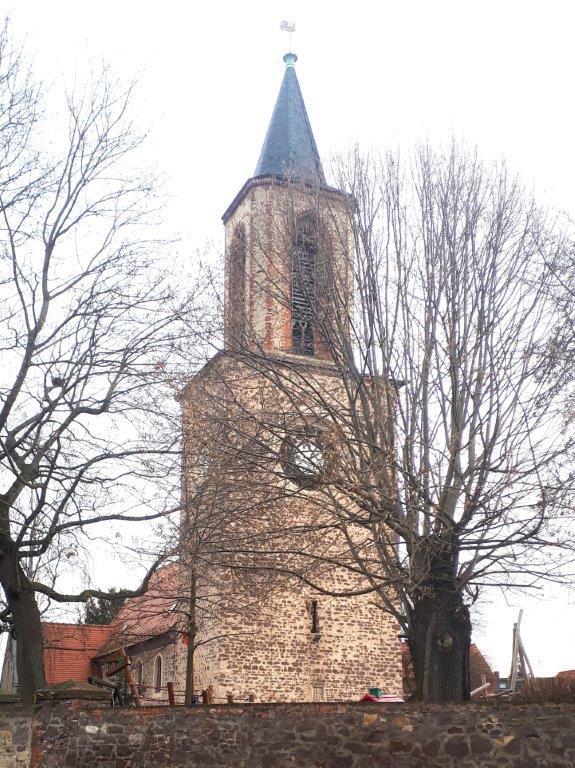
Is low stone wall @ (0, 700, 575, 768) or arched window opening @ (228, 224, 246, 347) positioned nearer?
low stone wall @ (0, 700, 575, 768)

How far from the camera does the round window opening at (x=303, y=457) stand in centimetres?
1202

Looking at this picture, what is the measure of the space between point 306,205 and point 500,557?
6258 mm

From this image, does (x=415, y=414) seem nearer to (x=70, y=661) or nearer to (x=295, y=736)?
(x=295, y=736)

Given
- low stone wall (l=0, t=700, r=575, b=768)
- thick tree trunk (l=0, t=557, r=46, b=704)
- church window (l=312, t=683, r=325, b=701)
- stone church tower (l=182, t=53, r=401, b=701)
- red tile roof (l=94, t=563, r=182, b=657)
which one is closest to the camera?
low stone wall (l=0, t=700, r=575, b=768)

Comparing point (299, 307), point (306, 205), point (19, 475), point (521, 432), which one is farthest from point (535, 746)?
point (306, 205)

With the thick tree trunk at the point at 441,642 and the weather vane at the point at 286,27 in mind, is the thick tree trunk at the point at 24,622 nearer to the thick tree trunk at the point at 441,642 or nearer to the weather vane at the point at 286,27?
the thick tree trunk at the point at 441,642

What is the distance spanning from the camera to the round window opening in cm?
1202

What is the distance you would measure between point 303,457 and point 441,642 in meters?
2.98

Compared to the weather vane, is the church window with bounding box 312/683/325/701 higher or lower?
lower

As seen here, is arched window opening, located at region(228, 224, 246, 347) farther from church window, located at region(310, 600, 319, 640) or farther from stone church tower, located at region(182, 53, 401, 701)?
church window, located at region(310, 600, 319, 640)

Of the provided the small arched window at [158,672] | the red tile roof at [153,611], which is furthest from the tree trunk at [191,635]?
the small arched window at [158,672]

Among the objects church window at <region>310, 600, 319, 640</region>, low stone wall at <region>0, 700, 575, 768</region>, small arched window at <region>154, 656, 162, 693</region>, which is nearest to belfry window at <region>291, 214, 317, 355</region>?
low stone wall at <region>0, 700, 575, 768</region>

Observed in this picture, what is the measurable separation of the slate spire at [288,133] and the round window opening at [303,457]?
427 inches

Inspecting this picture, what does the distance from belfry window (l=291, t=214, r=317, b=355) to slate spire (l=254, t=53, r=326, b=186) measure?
8.18 metres
